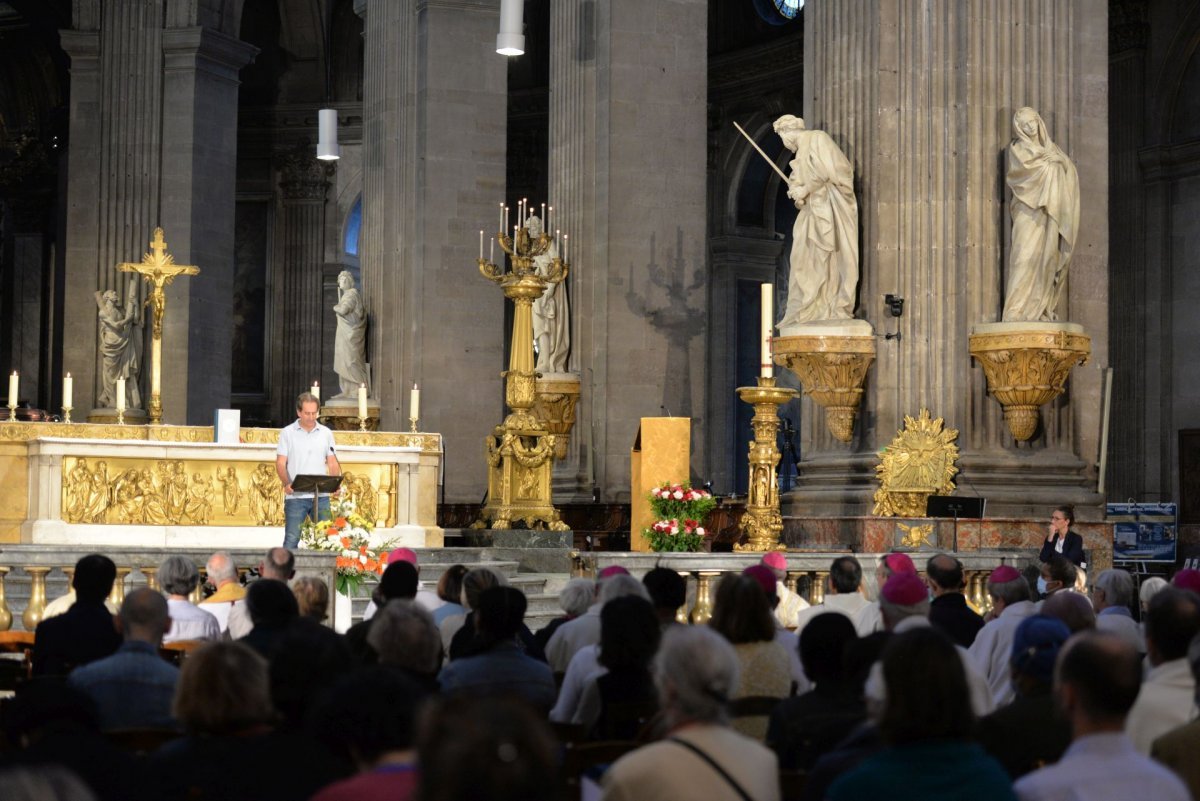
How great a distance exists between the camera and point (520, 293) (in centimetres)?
1867

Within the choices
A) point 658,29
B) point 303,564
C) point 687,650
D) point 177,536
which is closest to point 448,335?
point 658,29

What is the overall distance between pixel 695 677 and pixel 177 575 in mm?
5021

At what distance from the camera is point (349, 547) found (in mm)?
13352

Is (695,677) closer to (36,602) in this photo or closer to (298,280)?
(36,602)

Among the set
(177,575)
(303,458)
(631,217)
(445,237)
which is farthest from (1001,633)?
(445,237)

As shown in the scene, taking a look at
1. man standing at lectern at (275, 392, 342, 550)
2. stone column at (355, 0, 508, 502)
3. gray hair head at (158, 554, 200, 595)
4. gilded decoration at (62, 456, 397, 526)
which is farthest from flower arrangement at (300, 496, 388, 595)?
stone column at (355, 0, 508, 502)

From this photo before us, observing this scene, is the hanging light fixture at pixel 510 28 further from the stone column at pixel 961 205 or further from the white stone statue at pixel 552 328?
the stone column at pixel 961 205

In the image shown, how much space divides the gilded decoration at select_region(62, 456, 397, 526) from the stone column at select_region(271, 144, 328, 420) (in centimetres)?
2088

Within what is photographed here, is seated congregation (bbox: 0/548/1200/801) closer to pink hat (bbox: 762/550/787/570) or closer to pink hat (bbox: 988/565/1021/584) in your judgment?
pink hat (bbox: 988/565/1021/584)

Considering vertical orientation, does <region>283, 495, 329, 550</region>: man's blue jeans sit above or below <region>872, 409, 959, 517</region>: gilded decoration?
below

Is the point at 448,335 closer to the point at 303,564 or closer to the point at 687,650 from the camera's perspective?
the point at 303,564

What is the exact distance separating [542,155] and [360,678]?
3570 centimetres

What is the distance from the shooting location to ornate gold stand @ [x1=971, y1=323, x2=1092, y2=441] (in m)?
15.3

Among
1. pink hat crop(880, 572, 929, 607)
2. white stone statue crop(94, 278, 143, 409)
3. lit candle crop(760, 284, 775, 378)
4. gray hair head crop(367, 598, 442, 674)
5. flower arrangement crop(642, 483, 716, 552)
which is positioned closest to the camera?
gray hair head crop(367, 598, 442, 674)
